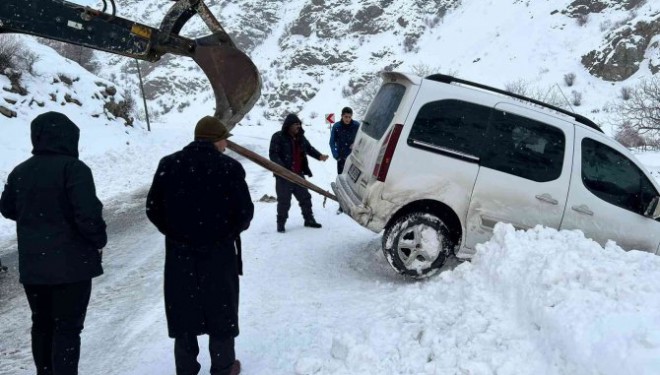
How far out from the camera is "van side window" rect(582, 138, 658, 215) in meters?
5.42

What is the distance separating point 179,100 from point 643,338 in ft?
190

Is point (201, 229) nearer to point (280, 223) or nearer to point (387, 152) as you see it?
point (387, 152)

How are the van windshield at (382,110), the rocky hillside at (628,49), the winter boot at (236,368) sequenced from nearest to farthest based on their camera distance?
the winter boot at (236,368), the van windshield at (382,110), the rocky hillside at (628,49)

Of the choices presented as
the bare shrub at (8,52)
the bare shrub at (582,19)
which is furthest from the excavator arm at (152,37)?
the bare shrub at (582,19)

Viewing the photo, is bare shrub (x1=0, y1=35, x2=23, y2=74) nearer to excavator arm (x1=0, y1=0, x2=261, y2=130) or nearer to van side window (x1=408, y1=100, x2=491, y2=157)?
excavator arm (x1=0, y1=0, x2=261, y2=130)

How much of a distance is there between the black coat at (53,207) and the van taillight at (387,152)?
293 centimetres

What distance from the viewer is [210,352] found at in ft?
11.0

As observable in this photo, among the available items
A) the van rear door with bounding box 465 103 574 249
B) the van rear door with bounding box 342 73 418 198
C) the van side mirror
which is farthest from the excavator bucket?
the van side mirror

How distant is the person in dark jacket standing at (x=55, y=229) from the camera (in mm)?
3123

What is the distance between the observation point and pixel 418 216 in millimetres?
5332

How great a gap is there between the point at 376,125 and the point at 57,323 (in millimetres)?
3822

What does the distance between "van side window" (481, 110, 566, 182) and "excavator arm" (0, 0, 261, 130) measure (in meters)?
2.58

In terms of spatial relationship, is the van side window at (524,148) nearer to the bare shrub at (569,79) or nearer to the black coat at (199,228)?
the black coat at (199,228)

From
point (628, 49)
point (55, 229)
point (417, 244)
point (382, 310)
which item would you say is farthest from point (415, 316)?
point (628, 49)
